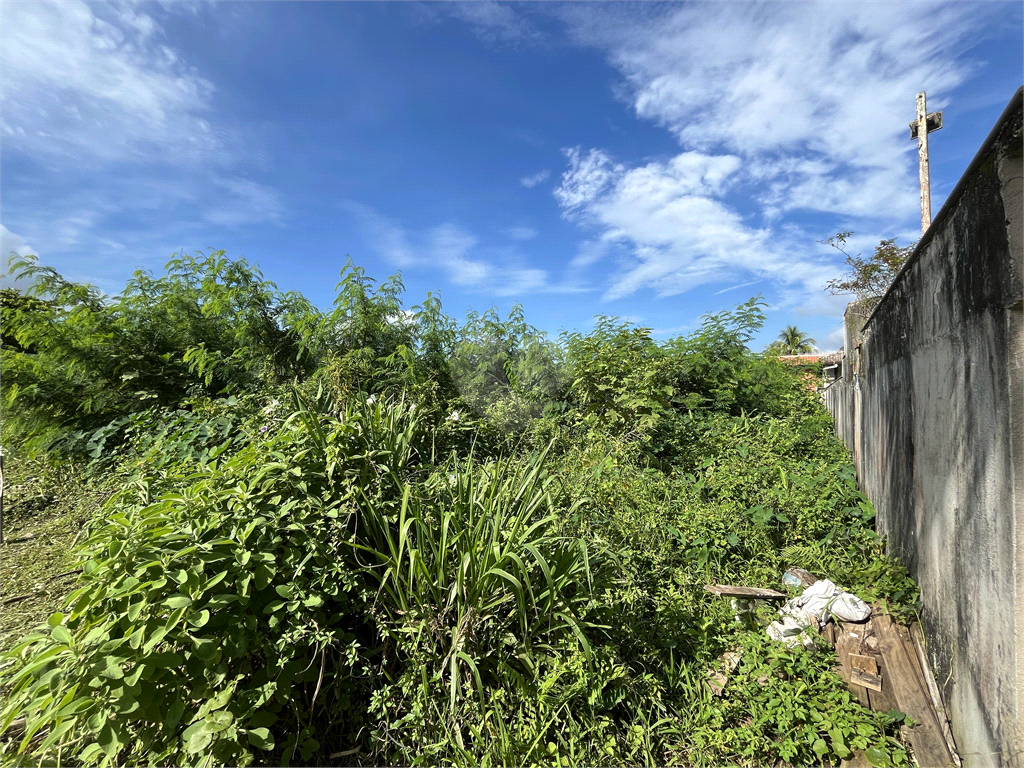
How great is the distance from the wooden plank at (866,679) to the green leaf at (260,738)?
2477 mm

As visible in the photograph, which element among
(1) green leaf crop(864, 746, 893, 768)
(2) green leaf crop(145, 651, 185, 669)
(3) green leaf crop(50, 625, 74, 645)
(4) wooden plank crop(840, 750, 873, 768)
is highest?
(3) green leaf crop(50, 625, 74, 645)

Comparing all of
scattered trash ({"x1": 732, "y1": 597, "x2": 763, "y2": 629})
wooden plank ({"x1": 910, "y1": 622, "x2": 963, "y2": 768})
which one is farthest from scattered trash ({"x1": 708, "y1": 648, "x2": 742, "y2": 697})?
wooden plank ({"x1": 910, "y1": 622, "x2": 963, "y2": 768})

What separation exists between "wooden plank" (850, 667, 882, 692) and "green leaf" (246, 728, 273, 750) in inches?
97.5

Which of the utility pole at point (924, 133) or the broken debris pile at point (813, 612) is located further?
the utility pole at point (924, 133)

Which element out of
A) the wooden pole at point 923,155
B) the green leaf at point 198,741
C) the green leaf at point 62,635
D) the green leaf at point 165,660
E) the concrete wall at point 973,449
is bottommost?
the green leaf at point 198,741

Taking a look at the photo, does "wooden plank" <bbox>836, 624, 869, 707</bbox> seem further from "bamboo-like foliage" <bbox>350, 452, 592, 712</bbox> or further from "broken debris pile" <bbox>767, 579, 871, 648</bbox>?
"bamboo-like foliage" <bbox>350, 452, 592, 712</bbox>

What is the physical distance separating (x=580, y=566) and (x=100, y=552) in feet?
5.88

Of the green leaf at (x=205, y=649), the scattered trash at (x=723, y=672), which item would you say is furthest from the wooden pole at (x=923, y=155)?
the green leaf at (x=205, y=649)

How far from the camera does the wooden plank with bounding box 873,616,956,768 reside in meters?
1.90

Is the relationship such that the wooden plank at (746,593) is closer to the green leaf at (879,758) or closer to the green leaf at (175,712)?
the green leaf at (879,758)

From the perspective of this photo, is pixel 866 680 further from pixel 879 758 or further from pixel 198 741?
pixel 198 741

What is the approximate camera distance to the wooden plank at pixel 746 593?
276cm

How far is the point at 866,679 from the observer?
2281mm

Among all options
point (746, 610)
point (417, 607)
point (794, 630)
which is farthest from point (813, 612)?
point (417, 607)
